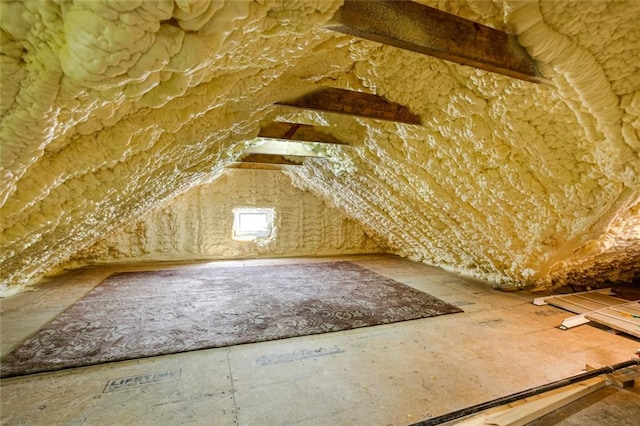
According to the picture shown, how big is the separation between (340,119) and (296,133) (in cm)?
55

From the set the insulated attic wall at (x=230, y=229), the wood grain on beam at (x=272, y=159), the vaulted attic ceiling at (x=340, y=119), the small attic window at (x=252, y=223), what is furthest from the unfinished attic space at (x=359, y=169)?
the small attic window at (x=252, y=223)

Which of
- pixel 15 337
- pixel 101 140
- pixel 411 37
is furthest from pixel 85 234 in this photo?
pixel 411 37

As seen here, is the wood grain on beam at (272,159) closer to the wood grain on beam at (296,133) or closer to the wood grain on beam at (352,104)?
the wood grain on beam at (296,133)

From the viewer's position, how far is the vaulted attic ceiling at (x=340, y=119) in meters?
0.86

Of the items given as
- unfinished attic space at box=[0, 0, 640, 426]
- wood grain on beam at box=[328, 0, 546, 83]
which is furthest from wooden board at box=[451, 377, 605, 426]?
wood grain on beam at box=[328, 0, 546, 83]

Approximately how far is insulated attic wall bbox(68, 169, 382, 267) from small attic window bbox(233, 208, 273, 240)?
0.46 feet

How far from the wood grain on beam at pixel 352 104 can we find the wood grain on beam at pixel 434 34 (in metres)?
0.96

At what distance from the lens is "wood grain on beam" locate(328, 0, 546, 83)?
1.17 metres

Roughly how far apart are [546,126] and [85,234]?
13.8ft

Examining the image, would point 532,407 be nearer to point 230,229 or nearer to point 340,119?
point 340,119

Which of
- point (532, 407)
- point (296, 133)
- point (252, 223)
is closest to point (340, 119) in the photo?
point (296, 133)

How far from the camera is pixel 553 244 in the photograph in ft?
8.65

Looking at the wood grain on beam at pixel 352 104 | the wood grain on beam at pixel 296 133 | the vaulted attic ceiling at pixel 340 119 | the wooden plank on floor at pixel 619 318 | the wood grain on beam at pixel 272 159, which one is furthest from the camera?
the wood grain on beam at pixel 272 159

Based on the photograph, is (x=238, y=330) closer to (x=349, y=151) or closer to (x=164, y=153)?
(x=164, y=153)
